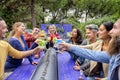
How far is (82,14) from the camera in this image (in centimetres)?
3156

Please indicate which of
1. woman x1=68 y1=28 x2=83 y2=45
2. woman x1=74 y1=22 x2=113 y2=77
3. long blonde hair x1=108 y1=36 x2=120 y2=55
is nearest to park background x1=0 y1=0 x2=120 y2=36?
woman x1=68 y1=28 x2=83 y2=45

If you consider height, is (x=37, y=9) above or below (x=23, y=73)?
above

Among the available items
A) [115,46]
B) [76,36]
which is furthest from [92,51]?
[76,36]

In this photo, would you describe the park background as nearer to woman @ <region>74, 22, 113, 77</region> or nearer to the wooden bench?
the wooden bench

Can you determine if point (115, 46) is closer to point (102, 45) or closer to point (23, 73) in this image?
point (102, 45)

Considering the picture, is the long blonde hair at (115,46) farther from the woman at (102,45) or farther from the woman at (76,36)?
the woman at (76,36)

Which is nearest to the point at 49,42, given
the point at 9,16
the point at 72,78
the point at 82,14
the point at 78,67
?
the point at 78,67

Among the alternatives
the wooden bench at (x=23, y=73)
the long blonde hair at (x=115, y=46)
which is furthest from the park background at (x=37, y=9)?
the long blonde hair at (x=115, y=46)

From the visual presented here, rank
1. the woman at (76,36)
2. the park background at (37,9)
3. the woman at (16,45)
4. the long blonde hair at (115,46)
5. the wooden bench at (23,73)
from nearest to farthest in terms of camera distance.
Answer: the long blonde hair at (115,46), the wooden bench at (23,73), the woman at (16,45), the woman at (76,36), the park background at (37,9)

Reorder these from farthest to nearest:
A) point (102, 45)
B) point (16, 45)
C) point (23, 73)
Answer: point (16, 45), point (23, 73), point (102, 45)

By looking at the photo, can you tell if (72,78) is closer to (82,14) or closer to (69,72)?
(69,72)

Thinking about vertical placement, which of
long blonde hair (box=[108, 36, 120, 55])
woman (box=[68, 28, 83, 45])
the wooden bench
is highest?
long blonde hair (box=[108, 36, 120, 55])

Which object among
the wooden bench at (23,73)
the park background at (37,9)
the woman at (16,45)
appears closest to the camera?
the wooden bench at (23,73)

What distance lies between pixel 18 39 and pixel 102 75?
2.04 m
